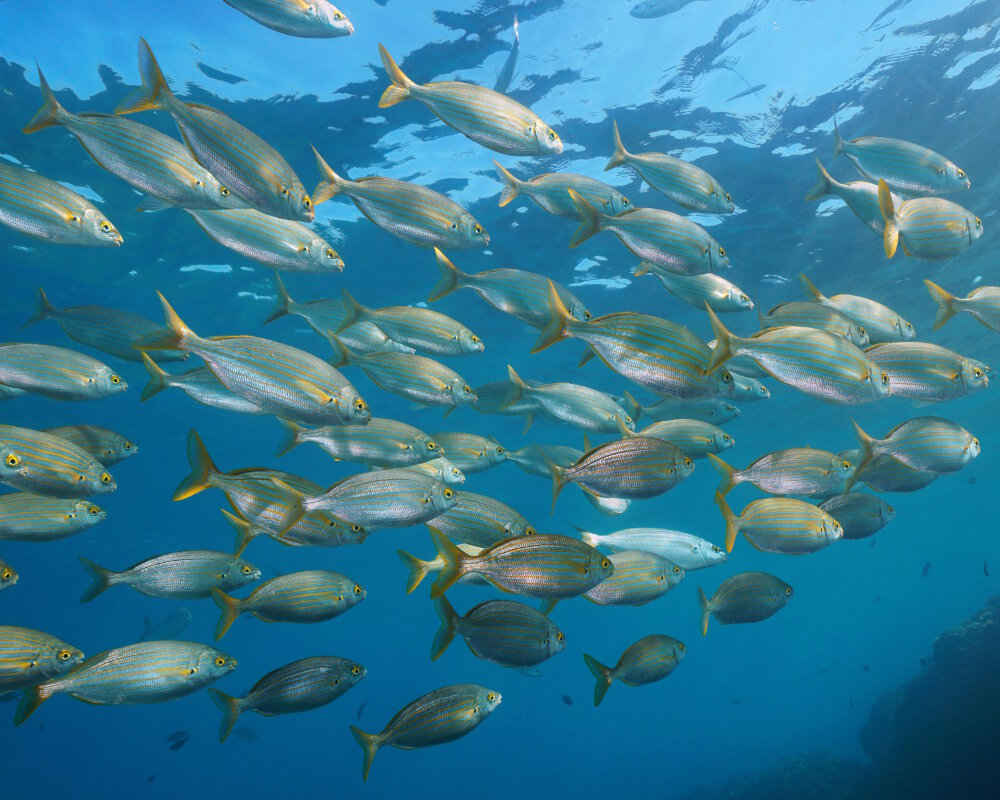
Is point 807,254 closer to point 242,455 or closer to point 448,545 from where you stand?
point 448,545

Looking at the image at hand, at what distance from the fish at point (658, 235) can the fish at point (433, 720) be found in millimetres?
3484

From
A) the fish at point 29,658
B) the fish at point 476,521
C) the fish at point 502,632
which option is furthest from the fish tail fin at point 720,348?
the fish at point 29,658

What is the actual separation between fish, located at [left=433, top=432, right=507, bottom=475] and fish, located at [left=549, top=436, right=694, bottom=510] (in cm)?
129

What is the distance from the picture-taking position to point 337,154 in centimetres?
1238

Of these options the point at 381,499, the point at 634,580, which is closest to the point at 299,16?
the point at 381,499

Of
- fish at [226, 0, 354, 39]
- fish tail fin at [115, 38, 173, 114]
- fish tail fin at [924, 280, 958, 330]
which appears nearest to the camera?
fish tail fin at [115, 38, 173, 114]

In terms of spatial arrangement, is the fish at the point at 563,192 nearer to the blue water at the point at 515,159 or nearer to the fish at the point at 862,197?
the fish at the point at 862,197

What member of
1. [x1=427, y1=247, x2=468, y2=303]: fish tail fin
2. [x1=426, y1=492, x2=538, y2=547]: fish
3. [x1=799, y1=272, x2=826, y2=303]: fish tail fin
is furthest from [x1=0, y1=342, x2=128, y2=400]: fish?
[x1=799, y1=272, x2=826, y2=303]: fish tail fin

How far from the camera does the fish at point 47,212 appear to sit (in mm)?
3451

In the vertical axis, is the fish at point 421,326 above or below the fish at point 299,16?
below

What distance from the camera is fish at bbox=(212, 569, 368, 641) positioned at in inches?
167

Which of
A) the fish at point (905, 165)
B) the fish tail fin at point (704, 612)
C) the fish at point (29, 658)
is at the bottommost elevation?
the fish at point (29, 658)

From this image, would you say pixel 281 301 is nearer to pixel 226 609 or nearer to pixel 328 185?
pixel 328 185

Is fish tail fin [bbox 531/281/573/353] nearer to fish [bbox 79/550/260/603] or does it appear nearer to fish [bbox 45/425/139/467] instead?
fish [bbox 79/550/260/603]
